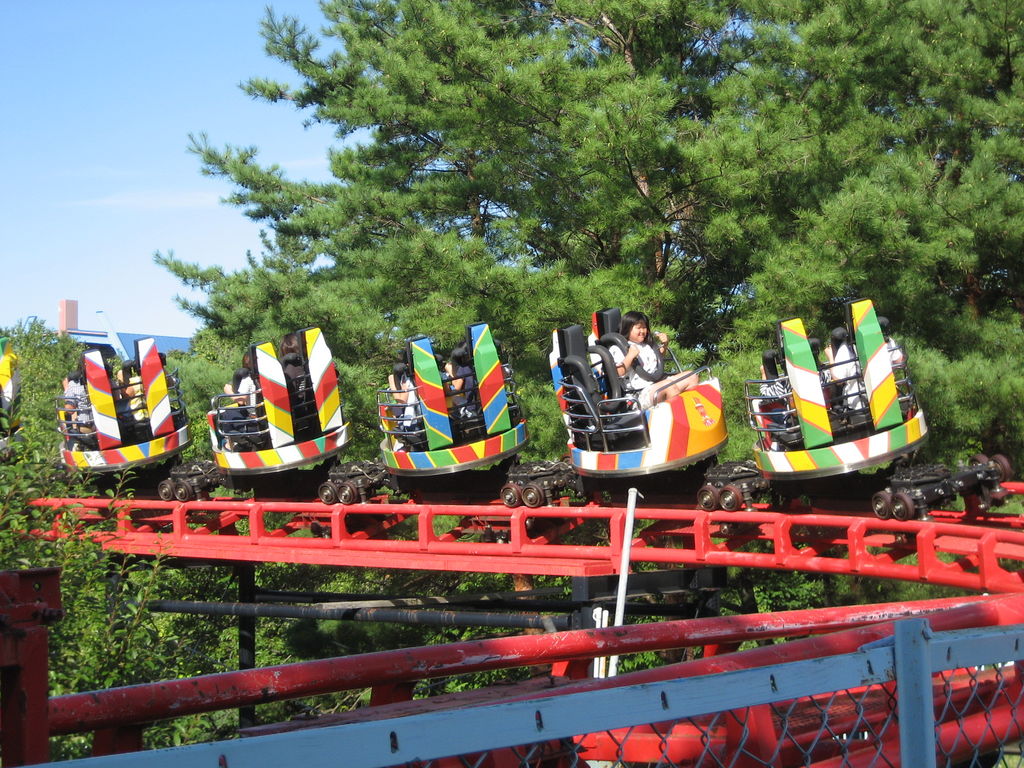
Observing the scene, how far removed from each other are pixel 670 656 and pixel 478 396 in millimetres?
7140

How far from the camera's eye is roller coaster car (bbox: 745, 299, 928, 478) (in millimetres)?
7348

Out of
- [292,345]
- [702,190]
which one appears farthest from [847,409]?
[702,190]

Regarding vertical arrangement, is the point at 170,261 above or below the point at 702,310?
above

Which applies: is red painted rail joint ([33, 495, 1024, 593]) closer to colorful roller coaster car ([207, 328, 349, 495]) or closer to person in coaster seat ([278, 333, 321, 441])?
colorful roller coaster car ([207, 328, 349, 495])

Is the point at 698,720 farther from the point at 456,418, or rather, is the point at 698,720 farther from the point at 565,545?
the point at 456,418

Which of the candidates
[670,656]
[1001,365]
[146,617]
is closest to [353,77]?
[670,656]

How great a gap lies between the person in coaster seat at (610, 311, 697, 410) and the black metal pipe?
1790 millimetres

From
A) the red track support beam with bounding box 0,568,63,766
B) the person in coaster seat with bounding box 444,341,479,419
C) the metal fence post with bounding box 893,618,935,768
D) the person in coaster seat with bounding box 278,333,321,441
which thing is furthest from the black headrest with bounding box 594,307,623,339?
the red track support beam with bounding box 0,568,63,766

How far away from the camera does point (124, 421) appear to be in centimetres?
1152

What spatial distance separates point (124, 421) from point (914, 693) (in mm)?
10736

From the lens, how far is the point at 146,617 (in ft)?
20.9

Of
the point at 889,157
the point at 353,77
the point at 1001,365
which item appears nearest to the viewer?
the point at 1001,365

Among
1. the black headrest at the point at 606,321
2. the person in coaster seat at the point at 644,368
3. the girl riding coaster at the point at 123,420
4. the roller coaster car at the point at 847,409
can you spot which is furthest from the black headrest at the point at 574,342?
the girl riding coaster at the point at 123,420

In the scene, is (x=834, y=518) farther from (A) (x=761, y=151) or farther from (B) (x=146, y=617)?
(A) (x=761, y=151)
